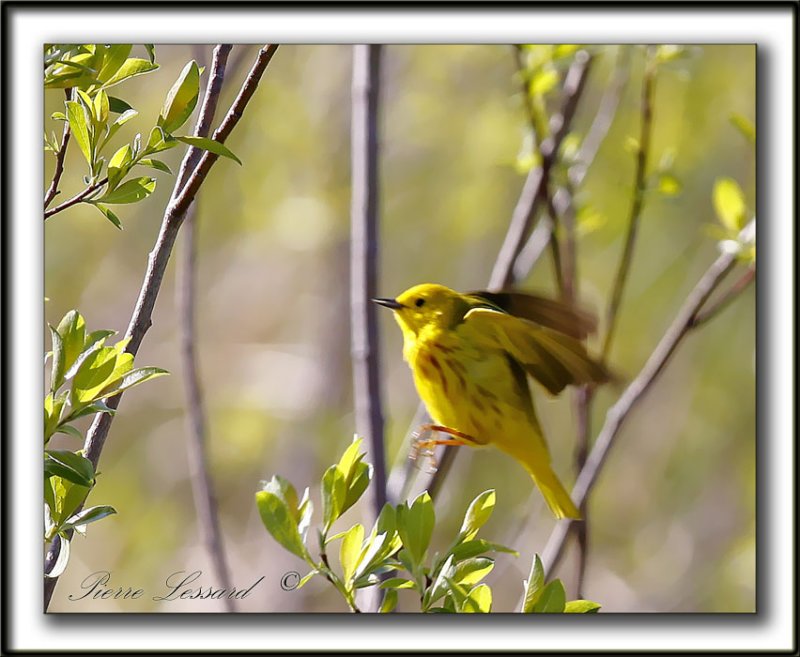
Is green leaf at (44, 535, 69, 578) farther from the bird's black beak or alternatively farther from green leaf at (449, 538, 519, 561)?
the bird's black beak

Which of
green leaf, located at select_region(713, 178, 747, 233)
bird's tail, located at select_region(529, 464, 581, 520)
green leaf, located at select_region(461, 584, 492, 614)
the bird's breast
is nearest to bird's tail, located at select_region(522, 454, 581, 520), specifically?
bird's tail, located at select_region(529, 464, 581, 520)

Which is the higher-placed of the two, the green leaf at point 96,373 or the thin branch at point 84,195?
the thin branch at point 84,195

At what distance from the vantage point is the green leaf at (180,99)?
1.03m

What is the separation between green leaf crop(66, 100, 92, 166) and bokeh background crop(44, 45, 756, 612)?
3.31 ft

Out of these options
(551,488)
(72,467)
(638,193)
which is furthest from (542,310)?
(72,467)

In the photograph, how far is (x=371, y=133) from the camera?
1643mm

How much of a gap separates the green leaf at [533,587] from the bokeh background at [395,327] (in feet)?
3.06

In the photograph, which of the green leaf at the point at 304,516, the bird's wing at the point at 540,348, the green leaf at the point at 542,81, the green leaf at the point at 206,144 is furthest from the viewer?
the green leaf at the point at 542,81

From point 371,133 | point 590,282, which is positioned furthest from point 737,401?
point 371,133

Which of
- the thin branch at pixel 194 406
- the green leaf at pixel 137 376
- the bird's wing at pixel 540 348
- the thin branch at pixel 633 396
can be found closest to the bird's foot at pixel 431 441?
the bird's wing at pixel 540 348

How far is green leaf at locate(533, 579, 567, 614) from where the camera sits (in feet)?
Answer: 3.66

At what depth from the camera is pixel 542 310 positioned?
1.46 m

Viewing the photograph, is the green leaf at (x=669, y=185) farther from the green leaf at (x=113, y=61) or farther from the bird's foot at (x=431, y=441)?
the green leaf at (x=113, y=61)

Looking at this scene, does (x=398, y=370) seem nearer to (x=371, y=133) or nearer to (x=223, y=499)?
(x=223, y=499)
